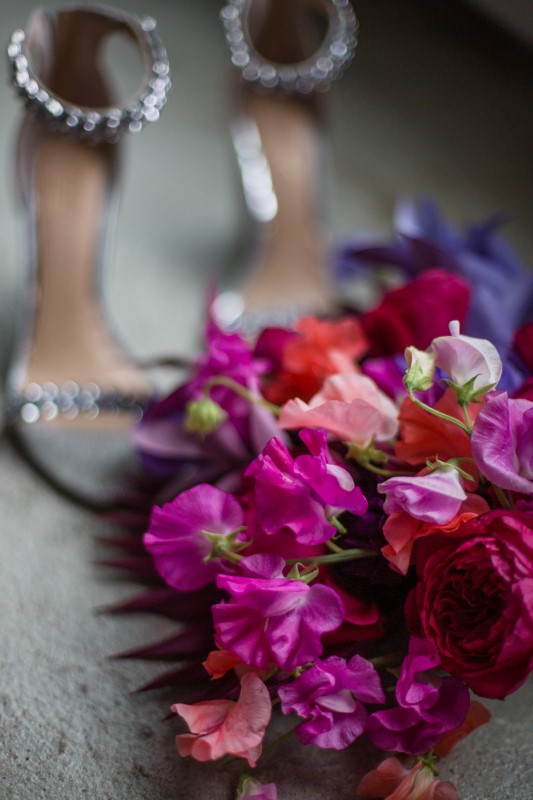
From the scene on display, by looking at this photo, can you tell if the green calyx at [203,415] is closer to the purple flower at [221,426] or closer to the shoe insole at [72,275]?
the purple flower at [221,426]

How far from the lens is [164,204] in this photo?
3.35 ft

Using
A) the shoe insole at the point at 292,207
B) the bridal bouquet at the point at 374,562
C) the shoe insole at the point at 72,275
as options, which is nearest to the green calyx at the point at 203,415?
the bridal bouquet at the point at 374,562

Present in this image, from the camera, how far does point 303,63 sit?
905mm

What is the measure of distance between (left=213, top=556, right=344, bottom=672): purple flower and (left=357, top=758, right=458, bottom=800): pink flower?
0.08 metres

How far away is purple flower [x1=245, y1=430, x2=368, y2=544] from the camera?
1.39 feet

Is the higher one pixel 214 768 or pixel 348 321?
pixel 348 321

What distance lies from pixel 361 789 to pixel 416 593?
119 mm

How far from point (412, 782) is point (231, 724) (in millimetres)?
95

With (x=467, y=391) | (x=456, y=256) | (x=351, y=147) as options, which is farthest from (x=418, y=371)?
(x=351, y=147)

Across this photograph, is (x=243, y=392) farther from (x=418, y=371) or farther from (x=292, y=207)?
(x=292, y=207)

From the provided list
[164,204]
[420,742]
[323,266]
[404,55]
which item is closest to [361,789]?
[420,742]

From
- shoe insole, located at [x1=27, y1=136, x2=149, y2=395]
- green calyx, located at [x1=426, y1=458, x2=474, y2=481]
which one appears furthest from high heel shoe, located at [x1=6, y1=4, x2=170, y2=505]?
green calyx, located at [x1=426, y1=458, x2=474, y2=481]

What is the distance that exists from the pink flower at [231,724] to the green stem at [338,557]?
0.06 metres

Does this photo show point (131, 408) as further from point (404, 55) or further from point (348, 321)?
point (404, 55)
